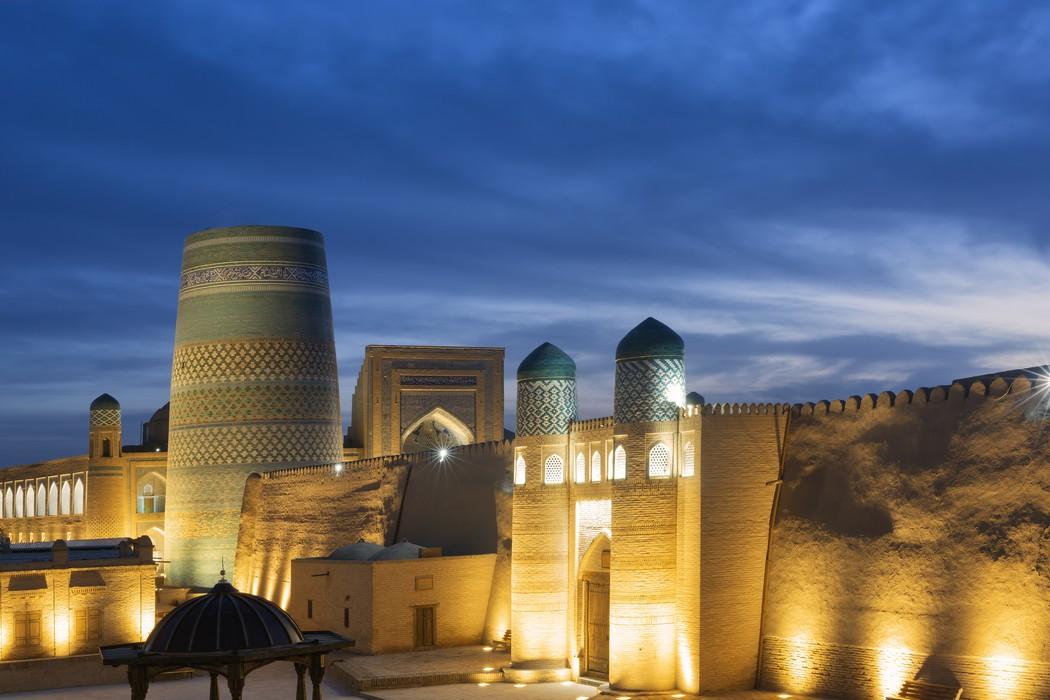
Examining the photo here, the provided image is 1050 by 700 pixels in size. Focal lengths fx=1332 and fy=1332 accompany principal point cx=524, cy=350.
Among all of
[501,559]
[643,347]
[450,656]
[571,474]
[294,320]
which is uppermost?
[294,320]

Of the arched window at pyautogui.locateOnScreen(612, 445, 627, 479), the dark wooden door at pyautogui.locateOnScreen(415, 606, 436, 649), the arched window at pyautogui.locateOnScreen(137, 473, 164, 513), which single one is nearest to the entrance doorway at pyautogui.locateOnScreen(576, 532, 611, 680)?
the arched window at pyautogui.locateOnScreen(612, 445, 627, 479)

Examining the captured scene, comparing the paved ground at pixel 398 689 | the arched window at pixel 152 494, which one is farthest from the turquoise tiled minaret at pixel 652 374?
the arched window at pixel 152 494

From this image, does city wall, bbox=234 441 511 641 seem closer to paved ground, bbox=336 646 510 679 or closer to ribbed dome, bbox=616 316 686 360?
paved ground, bbox=336 646 510 679

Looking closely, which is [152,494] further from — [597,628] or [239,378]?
[597,628]

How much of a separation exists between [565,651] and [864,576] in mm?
4020

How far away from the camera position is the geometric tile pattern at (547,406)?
15.2 metres

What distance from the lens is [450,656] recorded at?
617 inches

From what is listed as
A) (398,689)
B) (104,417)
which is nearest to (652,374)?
(398,689)

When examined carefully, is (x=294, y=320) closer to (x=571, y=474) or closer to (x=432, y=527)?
(x=432, y=527)

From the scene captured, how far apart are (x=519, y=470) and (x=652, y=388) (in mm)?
2574

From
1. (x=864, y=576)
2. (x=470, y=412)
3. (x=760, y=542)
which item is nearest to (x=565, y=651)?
(x=760, y=542)

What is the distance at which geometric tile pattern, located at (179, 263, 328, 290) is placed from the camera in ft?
70.7

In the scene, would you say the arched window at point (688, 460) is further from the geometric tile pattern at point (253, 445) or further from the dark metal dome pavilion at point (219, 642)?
the geometric tile pattern at point (253, 445)

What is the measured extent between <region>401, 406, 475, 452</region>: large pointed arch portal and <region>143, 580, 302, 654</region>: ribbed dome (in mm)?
16365
